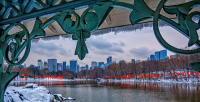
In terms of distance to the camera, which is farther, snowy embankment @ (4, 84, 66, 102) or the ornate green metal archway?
snowy embankment @ (4, 84, 66, 102)

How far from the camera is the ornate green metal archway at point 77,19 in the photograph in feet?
1.92

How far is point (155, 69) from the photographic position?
4125 cm

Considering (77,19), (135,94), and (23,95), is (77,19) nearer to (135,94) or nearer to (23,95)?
(23,95)

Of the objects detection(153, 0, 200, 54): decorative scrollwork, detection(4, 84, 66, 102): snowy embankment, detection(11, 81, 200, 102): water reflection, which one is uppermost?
detection(153, 0, 200, 54): decorative scrollwork

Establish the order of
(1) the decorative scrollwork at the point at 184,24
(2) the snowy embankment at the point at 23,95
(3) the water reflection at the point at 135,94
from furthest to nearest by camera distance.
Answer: (3) the water reflection at the point at 135,94 → (2) the snowy embankment at the point at 23,95 → (1) the decorative scrollwork at the point at 184,24

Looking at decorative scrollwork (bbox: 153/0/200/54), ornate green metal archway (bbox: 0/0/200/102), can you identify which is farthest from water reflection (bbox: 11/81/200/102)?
decorative scrollwork (bbox: 153/0/200/54)

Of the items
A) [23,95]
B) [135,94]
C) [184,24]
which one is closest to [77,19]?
[184,24]

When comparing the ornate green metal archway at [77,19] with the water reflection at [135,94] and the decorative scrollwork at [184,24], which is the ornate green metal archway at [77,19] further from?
the water reflection at [135,94]

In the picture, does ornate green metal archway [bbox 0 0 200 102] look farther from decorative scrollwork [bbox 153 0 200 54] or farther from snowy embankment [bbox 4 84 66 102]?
snowy embankment [bbox 4 84 66 102]

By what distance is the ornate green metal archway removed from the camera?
59cm

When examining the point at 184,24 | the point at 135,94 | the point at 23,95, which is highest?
the point at 184,24

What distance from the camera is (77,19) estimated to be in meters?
0.77

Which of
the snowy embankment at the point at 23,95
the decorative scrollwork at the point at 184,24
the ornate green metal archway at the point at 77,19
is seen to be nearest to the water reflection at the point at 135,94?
the snowy embankment at the point at 23,95

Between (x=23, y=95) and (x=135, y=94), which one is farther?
(x=135, y=94)
